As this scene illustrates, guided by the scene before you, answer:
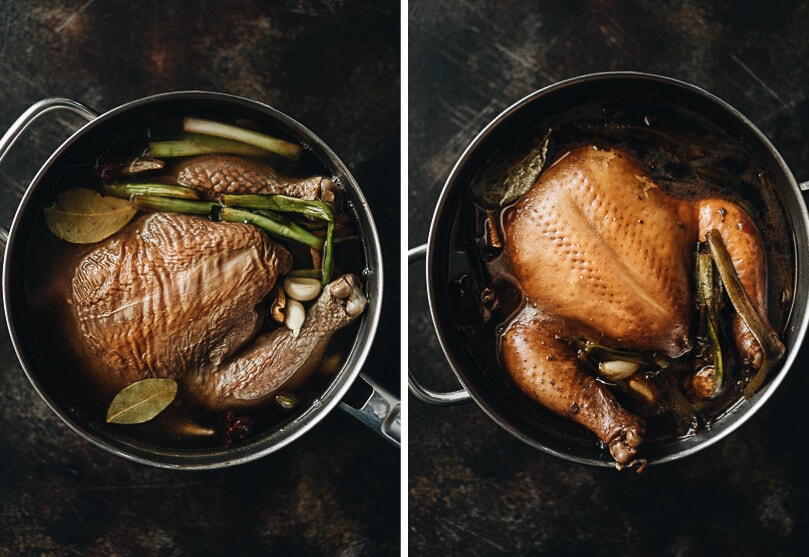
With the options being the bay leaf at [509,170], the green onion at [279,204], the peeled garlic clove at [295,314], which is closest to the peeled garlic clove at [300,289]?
the peeled garlic clove at [295,314]

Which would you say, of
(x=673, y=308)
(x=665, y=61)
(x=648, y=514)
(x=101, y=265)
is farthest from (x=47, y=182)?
(x=648, y=514)

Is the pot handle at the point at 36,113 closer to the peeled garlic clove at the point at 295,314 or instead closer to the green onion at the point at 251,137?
the green onion at the point at 251,137

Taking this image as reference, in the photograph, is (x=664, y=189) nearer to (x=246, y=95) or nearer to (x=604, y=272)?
(x=604, y=272)

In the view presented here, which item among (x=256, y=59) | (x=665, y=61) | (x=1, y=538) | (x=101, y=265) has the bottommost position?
(x=1, y=538)

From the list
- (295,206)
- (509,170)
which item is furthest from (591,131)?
(295,206)

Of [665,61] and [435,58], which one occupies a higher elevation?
[665,61]

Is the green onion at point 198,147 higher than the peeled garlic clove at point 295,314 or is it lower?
higher

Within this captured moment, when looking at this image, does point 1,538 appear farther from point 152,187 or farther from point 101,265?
point 152,187
